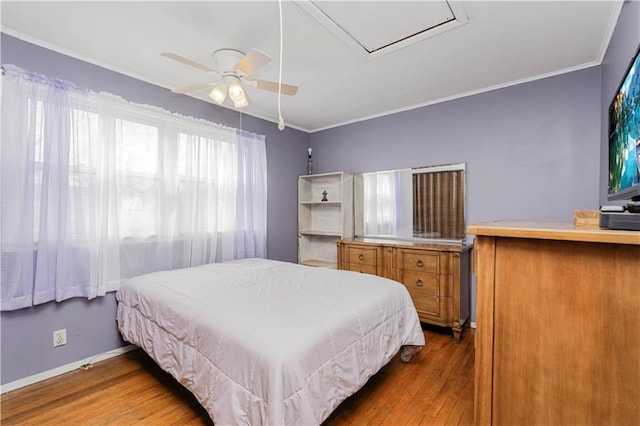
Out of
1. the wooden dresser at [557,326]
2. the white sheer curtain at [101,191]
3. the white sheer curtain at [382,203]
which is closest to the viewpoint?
the wooden dresser at [557,326]

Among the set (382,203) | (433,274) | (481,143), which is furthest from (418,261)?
(481,143)

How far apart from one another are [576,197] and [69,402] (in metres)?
4.19

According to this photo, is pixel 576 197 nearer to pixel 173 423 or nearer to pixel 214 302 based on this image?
pixel 214 302

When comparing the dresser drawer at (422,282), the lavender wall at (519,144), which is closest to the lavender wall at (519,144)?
the lavender wall at (519,144)

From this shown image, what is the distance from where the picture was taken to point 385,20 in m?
1.89

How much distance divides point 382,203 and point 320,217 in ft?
3.42

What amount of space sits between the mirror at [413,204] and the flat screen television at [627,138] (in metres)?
1.57

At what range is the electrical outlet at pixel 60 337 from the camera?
2.21m

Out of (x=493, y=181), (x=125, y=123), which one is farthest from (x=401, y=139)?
(x=125, y=123)

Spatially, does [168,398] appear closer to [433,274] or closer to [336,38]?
[433,274]

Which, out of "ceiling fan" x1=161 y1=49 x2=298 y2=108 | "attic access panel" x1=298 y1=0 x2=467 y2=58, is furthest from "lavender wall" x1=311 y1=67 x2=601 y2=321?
"ceiling fan" x1=161 y1=49 x2=298 y2=108

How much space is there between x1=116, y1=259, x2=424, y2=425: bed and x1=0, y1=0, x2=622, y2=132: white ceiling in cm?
178

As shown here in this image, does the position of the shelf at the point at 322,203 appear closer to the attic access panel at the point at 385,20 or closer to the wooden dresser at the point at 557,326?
the attic access panel at the point at 385,20

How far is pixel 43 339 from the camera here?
2.15 meters
